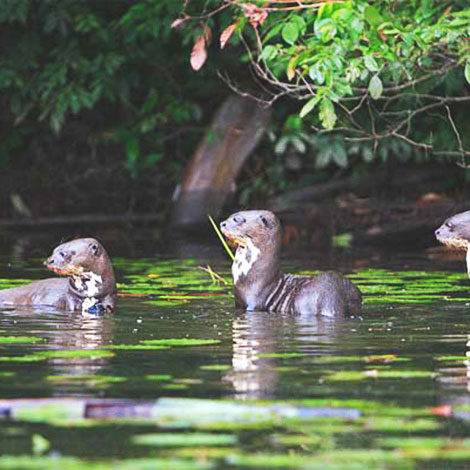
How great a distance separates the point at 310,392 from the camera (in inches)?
202

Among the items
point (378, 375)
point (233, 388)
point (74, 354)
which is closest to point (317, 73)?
point (74, 354)

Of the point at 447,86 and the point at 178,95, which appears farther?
the point at 178,95

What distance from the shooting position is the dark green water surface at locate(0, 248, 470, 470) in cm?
414

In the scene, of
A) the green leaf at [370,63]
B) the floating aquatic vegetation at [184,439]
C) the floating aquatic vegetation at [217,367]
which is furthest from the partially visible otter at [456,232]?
the floating aquatic vegetation at [184,439]

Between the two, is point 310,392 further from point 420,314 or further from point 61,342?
point 420,314

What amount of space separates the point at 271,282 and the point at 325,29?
1.77m

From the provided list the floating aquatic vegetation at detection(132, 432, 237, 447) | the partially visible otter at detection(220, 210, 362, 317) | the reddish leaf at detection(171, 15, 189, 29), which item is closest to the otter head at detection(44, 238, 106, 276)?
the partially visible otter at detection(220, 210, 362, 317)

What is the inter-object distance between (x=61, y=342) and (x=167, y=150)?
40.4ft

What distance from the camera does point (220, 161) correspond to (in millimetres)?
16484

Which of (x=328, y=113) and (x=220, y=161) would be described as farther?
(x=220, y=161)

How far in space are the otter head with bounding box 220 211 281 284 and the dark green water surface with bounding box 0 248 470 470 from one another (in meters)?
0.29

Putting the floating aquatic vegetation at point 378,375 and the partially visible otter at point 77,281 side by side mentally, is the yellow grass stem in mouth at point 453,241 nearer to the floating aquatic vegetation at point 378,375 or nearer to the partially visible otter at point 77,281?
the partially visible otter at point 77,281

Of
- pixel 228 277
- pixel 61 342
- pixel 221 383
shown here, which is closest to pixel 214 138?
pixel 228 277

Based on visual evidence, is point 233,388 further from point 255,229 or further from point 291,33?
point 291,33
